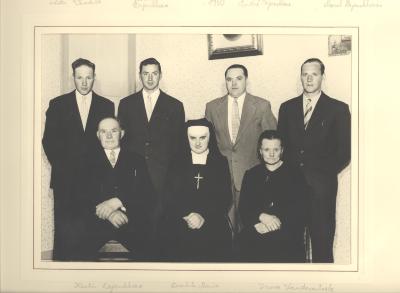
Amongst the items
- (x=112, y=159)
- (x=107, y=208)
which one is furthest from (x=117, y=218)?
(x=112, y=159)

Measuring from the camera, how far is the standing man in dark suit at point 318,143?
4.60ft

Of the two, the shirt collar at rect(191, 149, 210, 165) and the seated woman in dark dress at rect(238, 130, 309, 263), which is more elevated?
the shirt collar at rect(191, 149, 210, 165)

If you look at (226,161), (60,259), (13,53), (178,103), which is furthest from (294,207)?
(13,53)

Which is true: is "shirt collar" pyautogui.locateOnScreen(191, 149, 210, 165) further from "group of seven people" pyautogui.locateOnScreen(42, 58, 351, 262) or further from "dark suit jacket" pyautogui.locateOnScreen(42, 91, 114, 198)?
"dark suit jacket" pyautogui.locateOnScreen(42, 91, 114, 198)

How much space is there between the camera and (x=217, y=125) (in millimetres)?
1417

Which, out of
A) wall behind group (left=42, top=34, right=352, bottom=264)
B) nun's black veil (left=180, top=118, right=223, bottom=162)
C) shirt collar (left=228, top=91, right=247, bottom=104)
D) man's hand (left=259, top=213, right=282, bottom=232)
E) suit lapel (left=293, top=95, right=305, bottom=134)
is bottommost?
man's hand (left=259, top=213, right=282, bottom=232)

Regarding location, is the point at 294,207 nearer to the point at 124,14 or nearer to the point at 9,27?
the point at 124,14

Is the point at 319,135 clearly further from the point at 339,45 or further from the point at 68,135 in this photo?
the point at 68,135

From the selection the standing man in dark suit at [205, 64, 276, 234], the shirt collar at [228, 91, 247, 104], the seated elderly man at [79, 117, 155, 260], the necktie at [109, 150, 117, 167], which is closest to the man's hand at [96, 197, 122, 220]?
the seated elderly man at [79, 117, 155, 260]

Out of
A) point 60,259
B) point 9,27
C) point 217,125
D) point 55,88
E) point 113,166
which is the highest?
point 9,27

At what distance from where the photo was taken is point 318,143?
1.41 metres

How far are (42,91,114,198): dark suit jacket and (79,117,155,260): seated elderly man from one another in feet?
0.09

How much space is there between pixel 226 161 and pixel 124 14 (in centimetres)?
49

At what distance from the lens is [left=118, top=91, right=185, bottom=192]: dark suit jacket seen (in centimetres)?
141
